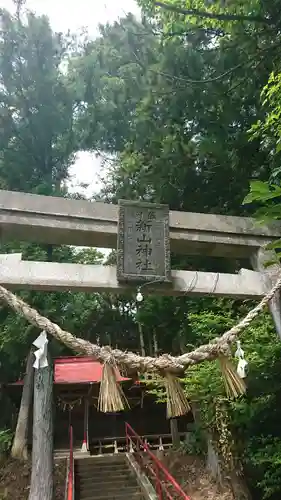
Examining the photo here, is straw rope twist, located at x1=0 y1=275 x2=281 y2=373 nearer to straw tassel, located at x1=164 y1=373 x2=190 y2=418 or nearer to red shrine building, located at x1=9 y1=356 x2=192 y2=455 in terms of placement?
straw tassel, located at x1=164 y1=373 x2=190 y2=418

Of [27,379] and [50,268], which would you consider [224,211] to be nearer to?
[50,268]

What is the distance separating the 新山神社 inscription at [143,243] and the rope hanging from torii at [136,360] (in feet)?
2.85

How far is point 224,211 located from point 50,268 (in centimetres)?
437

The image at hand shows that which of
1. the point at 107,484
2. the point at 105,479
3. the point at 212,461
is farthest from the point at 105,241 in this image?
the point at 105,479

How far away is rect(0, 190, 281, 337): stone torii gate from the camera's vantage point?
132 inches

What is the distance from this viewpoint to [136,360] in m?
2.61

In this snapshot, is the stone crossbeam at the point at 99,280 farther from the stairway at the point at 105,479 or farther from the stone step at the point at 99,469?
the stone step at the point at 99,469

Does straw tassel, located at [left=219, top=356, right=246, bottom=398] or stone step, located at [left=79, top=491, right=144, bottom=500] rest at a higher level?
straw tassel, located at [left=219, top=356, right=246, bottom=398]

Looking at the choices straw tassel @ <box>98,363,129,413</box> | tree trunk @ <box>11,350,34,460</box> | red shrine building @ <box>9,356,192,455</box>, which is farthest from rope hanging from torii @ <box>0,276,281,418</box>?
red shrine building @ <box>9,356,192,455</box>

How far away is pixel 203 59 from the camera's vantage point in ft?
20.7

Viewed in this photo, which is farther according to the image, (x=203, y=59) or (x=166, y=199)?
(x=166, y=199)

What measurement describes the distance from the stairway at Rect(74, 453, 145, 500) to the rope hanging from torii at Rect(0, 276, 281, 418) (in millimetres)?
6813

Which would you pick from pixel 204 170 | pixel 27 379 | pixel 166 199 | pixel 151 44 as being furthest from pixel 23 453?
pixel 151 44

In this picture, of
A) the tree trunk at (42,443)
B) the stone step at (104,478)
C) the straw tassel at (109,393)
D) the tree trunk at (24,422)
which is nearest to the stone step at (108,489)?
the stone step at (104,478)
